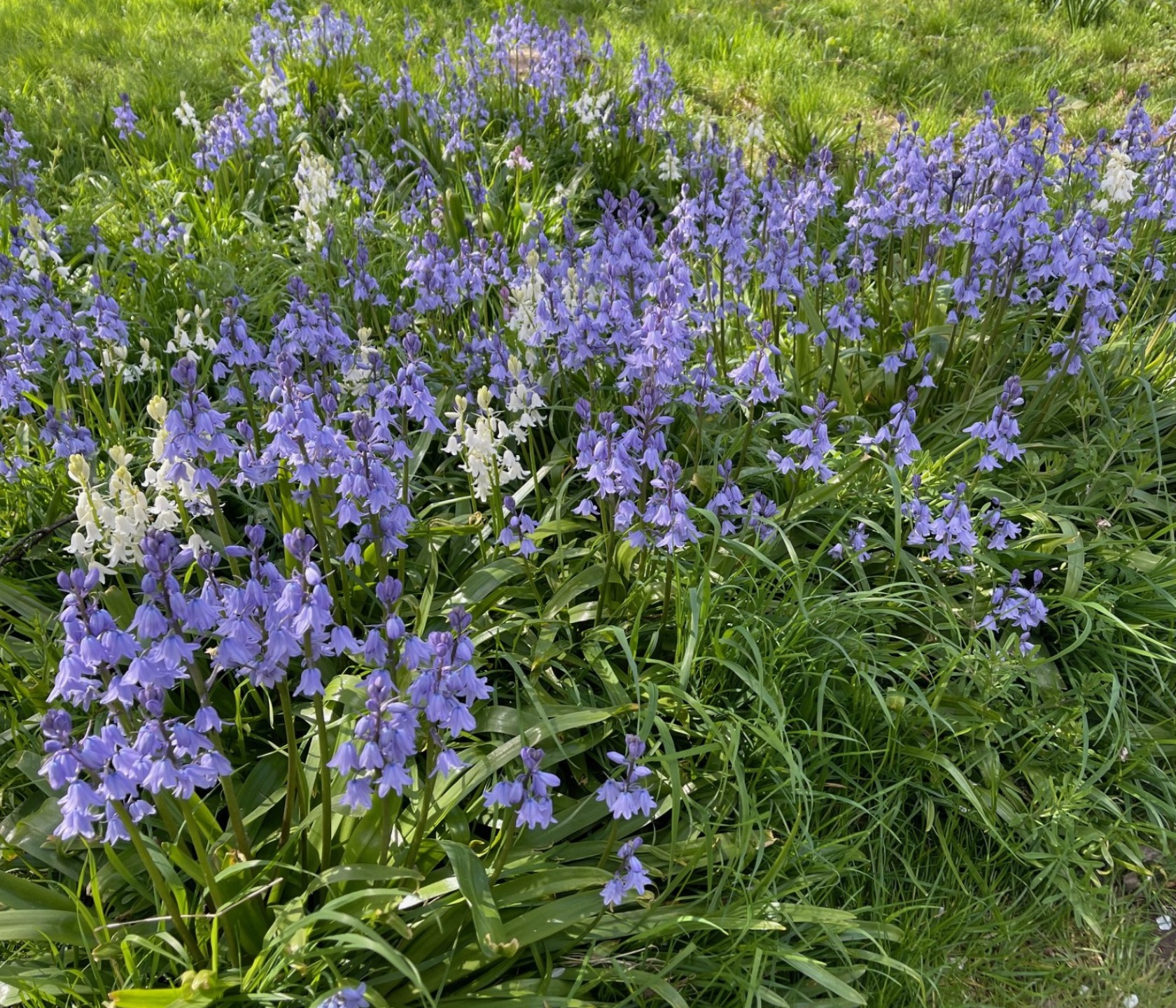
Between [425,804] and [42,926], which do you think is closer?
[425,804]

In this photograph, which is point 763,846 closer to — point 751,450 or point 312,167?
point 751,450

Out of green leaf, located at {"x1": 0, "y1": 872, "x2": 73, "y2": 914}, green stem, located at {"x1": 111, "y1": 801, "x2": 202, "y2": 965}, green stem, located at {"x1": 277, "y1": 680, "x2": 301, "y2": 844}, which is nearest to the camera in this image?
green stem, located at {"x1": 111, "y1": 801, "x2": 202, "y2": 965}

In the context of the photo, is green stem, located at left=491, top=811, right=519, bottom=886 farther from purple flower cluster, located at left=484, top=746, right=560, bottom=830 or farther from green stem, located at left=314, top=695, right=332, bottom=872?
green stem, located at left=314, top=695, right=332, bottom=872

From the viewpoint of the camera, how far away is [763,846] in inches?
110

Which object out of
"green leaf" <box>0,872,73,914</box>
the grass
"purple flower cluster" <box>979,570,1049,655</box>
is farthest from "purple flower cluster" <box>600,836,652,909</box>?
the grass

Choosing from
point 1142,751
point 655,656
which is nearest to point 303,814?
point 655,656

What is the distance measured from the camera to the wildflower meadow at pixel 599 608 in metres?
2.30

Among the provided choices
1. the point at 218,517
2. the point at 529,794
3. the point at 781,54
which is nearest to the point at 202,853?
the point at 529,794

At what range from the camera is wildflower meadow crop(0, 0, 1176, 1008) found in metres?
2.30

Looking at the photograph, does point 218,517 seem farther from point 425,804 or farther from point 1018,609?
point 1018,609

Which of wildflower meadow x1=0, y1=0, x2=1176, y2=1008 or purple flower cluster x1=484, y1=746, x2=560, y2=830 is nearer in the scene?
purple flower cluster x1=484, y1=746, x2=560, y2=830

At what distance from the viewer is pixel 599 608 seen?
3373mm

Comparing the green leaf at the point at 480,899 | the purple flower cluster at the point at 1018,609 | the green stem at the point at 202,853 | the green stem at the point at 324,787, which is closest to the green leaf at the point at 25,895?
the green stem at the point at 202,853

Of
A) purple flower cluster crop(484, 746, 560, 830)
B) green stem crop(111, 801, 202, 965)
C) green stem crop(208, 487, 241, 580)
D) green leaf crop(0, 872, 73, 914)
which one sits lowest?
green leaf crop(0, 872, 73, 914)
